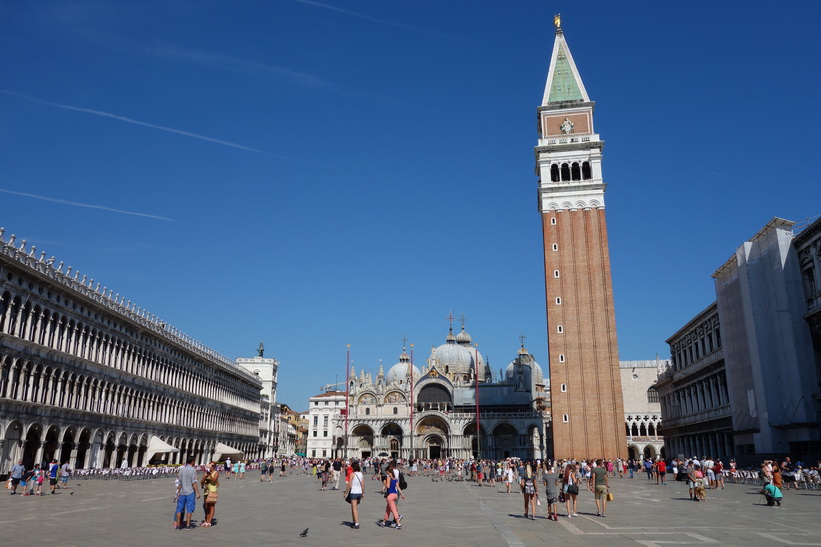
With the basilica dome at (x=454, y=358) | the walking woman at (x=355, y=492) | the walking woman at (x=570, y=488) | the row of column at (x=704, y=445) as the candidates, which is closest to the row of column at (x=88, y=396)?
the walking woman at (x=355, y=492)

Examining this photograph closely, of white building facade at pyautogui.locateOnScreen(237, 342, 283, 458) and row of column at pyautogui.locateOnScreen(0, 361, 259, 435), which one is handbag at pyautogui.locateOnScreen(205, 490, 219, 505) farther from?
white building facade at pyautogui.locateOnScreen(237, 342, 283, 458)

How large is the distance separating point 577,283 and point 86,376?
128 feet

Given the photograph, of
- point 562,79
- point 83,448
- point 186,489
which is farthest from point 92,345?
point 562,79

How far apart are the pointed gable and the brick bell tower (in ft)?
0.43

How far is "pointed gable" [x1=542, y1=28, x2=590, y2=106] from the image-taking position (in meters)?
64.8

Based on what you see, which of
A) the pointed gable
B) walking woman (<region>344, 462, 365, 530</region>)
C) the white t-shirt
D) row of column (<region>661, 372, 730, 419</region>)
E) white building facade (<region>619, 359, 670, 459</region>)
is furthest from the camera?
white building facade (<region>619, 359, 670, 459</region>)

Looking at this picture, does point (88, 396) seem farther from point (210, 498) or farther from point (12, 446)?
point (210, 498)

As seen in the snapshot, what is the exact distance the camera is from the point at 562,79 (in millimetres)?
66125

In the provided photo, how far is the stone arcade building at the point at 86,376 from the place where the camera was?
3142 cm

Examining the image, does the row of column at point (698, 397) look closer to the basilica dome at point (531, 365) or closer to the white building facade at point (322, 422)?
the basilica dome at point (531, 365)

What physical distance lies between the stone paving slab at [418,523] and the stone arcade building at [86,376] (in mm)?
10356

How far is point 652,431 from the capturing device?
81562 mm

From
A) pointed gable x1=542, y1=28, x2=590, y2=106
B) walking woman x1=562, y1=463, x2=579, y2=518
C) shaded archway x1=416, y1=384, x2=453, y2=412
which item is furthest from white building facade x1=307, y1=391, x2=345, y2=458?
walking woman x1=562, y1=463, x2=579, y2=518

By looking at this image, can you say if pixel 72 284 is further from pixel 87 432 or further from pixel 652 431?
pixel 652 431
